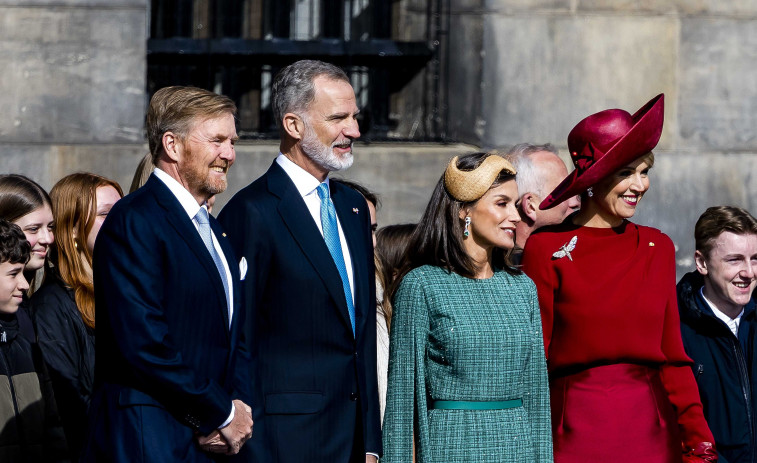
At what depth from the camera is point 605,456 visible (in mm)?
5133

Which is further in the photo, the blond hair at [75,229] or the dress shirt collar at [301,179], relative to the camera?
the blond hair at [75,229]

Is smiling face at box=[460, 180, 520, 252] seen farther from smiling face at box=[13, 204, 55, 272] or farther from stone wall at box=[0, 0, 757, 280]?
stone wall at box=[0, 0, 757, 280]

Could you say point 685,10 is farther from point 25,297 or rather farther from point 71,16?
point 25,297

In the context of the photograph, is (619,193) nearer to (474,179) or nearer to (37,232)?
(474,179)

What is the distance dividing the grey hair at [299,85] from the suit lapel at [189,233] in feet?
2.54

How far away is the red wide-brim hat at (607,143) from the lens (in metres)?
5.25

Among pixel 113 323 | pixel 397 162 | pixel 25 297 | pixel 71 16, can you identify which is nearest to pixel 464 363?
pixel 113 323

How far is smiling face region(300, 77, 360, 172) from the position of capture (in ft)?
16.4

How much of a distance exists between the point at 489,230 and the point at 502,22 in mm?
3532

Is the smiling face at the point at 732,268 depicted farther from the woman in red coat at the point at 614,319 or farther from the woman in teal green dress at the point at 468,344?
the woman in teal green dress at the point at 468,344

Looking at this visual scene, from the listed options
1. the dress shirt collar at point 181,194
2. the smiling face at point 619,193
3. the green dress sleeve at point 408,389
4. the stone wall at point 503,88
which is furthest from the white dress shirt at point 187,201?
the stone wall at point 503,88

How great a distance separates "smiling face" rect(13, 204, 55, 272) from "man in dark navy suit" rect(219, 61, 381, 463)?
126cm

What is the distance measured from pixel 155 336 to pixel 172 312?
16cm

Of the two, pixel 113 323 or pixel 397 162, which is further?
pixel 397 162
